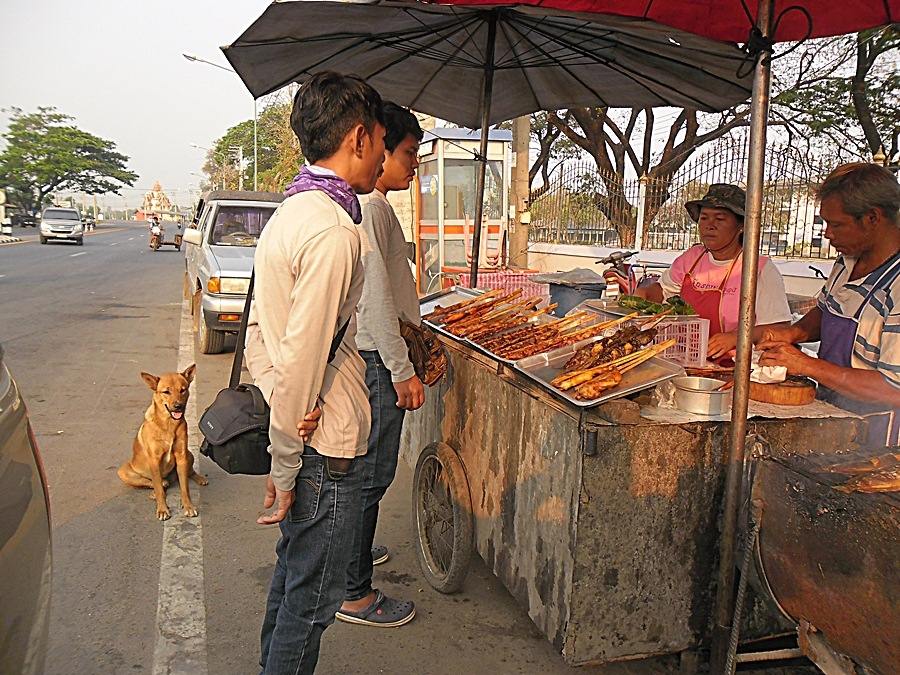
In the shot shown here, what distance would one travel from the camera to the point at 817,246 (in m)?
8.05

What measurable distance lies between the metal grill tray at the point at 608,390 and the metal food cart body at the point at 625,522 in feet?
0.16

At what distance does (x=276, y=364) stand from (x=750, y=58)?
180 cm

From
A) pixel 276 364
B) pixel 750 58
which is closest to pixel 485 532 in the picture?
pixel 276 364

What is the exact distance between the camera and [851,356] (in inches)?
112

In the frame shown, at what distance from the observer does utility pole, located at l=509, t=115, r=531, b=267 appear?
39.6 feet

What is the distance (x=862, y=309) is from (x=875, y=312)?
10 centimetres

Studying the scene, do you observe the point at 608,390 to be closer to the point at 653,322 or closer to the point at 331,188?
the point at 653,322

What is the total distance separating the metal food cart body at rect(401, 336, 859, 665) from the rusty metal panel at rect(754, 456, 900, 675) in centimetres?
29

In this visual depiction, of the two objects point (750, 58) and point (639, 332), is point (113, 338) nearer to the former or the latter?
point (639, 332)

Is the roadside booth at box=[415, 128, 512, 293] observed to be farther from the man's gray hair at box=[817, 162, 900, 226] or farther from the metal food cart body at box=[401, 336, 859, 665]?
the metal food cart body at box=[401, 336, 859, 665]

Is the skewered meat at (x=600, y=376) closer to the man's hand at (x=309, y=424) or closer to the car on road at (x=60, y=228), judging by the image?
the man's hand at (x=309, y=424)

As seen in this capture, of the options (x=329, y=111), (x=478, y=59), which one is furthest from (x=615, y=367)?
(x=478, y=59)

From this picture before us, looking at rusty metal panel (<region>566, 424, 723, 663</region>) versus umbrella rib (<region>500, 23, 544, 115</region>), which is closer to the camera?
rusty metal panel (<region>566, 424, 723, 663</region>)

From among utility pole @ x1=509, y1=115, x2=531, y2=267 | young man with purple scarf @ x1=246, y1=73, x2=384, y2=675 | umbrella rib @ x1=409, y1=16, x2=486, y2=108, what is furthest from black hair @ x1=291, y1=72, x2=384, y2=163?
utility pole @ x1=509, y1=115, x2=531, y2=267
